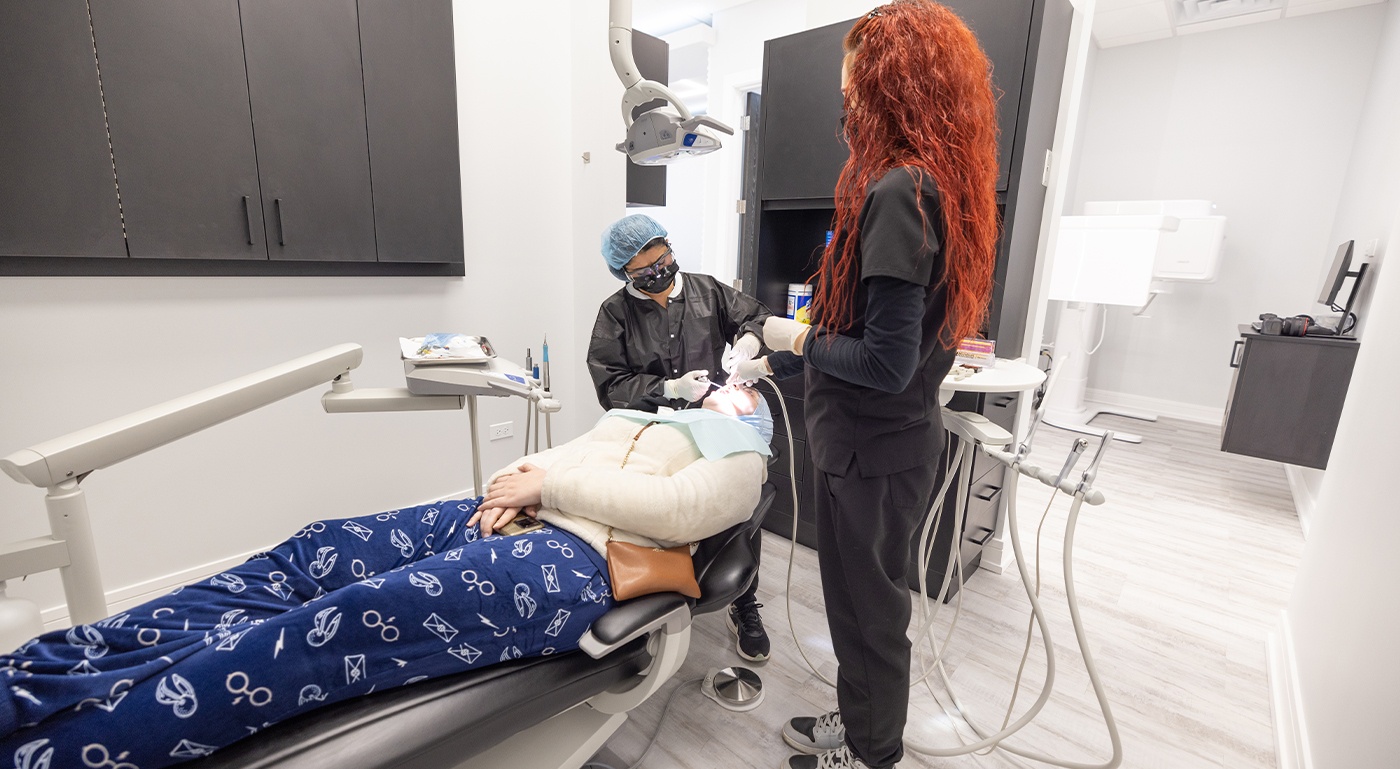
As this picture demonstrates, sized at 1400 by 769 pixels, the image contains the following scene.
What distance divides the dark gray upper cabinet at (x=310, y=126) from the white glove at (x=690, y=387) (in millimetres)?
1412

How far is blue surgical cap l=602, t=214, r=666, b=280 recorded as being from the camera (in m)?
1.66

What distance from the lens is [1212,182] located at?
405 centimetres

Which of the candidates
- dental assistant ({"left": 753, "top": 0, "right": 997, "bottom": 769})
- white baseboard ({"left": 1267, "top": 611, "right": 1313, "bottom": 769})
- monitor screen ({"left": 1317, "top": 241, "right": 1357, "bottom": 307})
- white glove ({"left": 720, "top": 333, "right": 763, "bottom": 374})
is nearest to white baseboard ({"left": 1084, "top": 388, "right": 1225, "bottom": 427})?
monitor screen ({"left": 1317, "top": 241, "right": 1357, "bottom": 307})

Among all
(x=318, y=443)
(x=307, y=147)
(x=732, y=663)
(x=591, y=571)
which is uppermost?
(x=307, y=147)

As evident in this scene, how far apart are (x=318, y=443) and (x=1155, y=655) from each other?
302cm

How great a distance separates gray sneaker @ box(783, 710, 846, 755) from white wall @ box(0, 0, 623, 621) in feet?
6.08

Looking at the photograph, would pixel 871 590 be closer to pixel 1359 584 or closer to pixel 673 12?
pixel 1359 584

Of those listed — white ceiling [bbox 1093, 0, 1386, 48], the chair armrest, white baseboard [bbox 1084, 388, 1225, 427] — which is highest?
white ceiling [bbox 1093, 0, 1386, 48]

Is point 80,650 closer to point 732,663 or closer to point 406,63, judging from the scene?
point 732,663

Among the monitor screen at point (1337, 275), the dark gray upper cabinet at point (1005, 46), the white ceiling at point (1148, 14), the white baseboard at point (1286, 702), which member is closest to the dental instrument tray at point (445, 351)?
the dark gray upper cabinet at point (1005, 46)

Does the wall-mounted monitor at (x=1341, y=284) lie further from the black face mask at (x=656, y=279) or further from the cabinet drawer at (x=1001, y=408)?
the black face mask at (x=656, y=279)

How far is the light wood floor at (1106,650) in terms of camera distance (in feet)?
4.77

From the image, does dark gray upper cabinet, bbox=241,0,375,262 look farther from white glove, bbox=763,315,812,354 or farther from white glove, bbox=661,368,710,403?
white glove, bbox=763,315,812,354

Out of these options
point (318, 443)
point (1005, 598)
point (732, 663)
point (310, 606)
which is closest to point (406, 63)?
point (318, 443)
